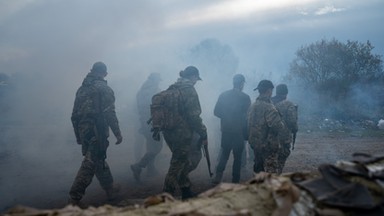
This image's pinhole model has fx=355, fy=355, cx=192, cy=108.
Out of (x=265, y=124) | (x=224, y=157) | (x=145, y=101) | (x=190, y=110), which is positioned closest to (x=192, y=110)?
(x=190, y=110)

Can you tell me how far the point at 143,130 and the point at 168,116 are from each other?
8.72 ft

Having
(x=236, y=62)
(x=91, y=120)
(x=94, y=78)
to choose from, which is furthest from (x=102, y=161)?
(x=236, y=62)

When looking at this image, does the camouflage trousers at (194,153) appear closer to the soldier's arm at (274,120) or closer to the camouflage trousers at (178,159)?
the camouflage trousers at (178,159)

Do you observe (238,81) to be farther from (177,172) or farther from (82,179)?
(82,179)

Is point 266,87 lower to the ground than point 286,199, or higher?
higher

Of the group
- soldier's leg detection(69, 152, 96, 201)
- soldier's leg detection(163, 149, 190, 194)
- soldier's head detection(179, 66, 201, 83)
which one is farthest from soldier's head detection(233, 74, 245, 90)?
soldier's leg detection(69, 152, 96, 201)

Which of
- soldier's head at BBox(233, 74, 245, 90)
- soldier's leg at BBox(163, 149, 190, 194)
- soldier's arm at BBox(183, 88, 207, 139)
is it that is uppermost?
soldier's head at BBox(233, 74, 245, 90)

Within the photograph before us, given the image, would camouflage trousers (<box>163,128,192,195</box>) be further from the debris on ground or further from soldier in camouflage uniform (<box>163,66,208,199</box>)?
the debris on ground

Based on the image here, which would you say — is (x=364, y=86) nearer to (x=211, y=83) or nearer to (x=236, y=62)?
(x=236, y=62)

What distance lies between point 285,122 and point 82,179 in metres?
3.38

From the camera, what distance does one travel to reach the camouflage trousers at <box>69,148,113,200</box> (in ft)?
17.3

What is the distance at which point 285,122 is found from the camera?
19.6 ft

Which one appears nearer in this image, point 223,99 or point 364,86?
point 223,99

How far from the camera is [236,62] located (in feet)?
40.3
